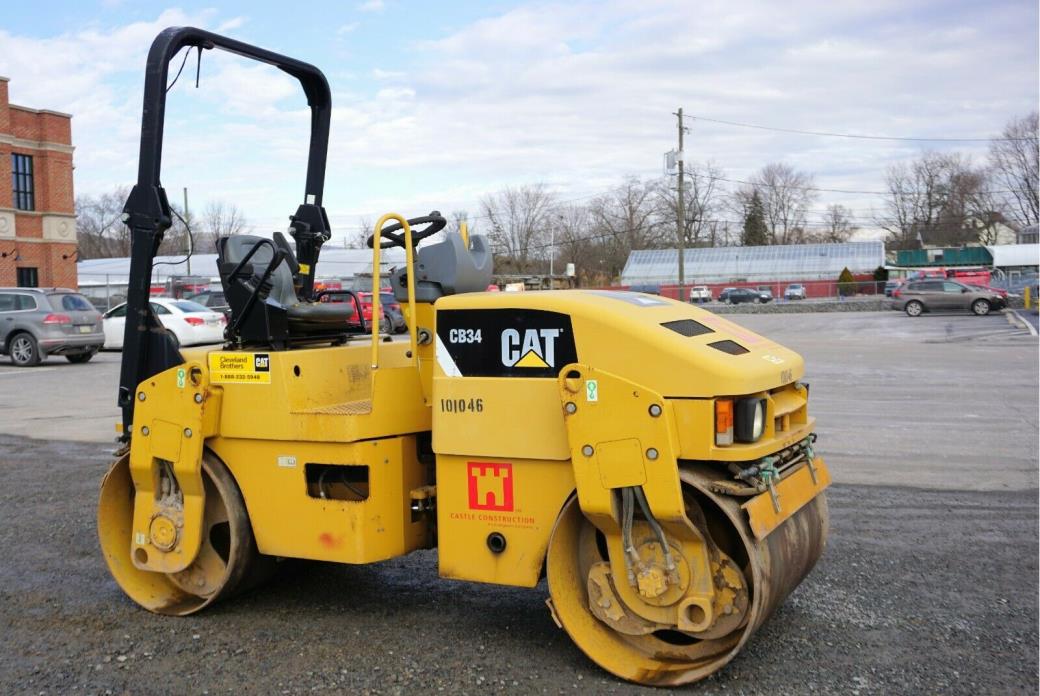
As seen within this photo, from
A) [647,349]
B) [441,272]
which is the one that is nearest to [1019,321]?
[441,272]

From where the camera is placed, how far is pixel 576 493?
429 centimetres

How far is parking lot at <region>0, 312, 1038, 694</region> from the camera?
169 inches

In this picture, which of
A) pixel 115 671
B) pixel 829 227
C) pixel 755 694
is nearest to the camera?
pixel 755 694

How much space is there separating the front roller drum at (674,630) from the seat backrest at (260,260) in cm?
211

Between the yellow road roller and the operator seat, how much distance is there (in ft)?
0.05

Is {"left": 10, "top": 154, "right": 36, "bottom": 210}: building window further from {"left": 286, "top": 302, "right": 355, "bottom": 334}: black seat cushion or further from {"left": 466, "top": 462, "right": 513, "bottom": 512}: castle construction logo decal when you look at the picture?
{"left": 466, "top": 462, "right": 513, "bottom": 512}: castle construction logo decal

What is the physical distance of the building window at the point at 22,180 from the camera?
3925 centimetres

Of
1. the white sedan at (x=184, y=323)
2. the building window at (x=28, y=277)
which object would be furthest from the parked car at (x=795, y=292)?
the white sedan at (x=184, y=323)

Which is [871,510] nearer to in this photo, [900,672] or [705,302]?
[900,672]

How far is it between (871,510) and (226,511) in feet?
15.3

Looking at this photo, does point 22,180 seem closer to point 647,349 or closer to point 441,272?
point 441,272

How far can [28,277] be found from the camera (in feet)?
131

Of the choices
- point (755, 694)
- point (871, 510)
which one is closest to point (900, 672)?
point (755, 694)

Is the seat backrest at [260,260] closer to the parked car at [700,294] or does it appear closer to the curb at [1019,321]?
the curb at [1019,321]
